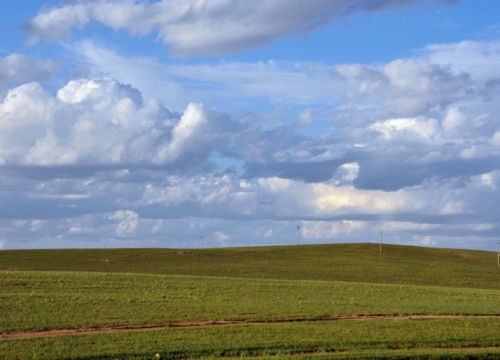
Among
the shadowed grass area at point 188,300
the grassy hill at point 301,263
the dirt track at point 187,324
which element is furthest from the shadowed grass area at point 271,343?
the grassy hill at point 301,263

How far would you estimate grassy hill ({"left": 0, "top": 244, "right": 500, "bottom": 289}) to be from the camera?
71.3 meters

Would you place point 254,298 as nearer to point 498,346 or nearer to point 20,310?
point 20,310

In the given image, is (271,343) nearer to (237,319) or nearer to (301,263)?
(237,319)

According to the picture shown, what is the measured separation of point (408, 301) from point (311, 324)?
48.6 feet

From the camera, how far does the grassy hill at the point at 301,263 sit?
71.3m

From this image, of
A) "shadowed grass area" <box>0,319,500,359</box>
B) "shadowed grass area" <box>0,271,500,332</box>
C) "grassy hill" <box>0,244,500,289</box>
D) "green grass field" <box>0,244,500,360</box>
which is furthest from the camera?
"grassy hill" <box>0,244,500,289</box>

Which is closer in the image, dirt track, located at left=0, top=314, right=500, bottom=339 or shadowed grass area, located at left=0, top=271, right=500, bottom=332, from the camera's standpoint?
dirt track, located at left=0, top=314, right=500, bottom=339

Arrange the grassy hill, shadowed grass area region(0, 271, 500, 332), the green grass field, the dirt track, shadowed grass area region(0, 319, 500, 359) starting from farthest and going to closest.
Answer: the grassy hill < shadowed grass area region(0, 271, 500, 332) < the dirt track < the green grass field < shadowed grass area region(0, 319, 500, 359)

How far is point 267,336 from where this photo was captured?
2547cm

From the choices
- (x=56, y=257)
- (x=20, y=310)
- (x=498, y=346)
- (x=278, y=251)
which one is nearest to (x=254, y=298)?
(x=20, y=310)

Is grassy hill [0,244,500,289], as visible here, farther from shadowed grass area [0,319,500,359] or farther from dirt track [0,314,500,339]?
shadowed grass area [0,319,500,359]

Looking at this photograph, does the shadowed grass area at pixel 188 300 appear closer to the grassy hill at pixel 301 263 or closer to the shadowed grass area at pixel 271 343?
the shadowed grass area at pixel 271 343

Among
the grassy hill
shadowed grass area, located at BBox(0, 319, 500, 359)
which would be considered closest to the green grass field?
shadowed grass area, located at BBox(0, 319, 500, 359)

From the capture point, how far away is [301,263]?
87625 mm
